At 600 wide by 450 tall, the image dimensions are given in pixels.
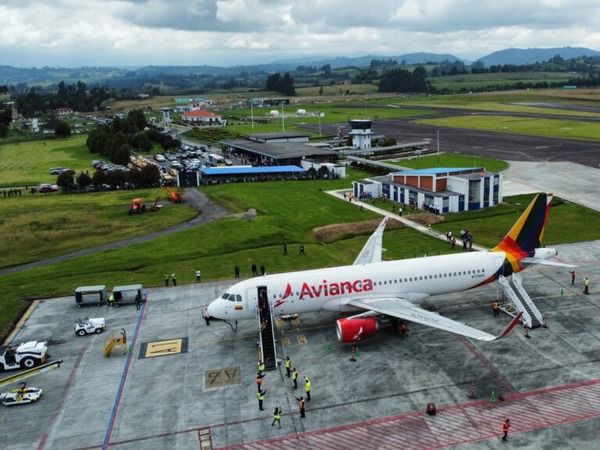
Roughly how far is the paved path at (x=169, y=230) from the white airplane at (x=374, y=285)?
36217mm

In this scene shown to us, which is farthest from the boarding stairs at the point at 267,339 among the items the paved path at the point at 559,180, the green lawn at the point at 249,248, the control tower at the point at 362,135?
the control tower at the point at 362,135

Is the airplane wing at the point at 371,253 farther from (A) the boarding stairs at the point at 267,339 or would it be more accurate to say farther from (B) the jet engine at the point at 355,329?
(A) the boarding stairs at the point at 267,339

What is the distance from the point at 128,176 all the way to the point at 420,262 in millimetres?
87811

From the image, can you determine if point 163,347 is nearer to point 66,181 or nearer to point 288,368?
point 288,368

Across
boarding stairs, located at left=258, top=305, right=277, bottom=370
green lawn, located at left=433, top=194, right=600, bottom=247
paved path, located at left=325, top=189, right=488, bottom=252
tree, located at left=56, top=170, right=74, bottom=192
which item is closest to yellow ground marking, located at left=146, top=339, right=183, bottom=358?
boarding stairs, located at left=258, top=305, right=277, bottom=370

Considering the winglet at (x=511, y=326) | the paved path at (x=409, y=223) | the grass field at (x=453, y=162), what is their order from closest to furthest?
the winglet at (x=511, y=326)
the paved path at (x=409, y=223)
the grass field at (x=453, y=162)

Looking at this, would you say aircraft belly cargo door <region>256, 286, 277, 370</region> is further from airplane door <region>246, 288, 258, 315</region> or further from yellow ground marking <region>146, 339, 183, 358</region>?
yellow ground marking <region>146, 339, 183, 358</region>

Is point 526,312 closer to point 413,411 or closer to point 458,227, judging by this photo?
point 413,411

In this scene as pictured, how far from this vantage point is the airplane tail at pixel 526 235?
1937 inches

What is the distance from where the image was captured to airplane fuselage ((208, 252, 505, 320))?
4538cm

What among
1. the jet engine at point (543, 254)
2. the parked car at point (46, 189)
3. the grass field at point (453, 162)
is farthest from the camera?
the grass field at point (453, 162)

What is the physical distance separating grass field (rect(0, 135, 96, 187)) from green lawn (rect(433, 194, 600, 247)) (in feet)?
331

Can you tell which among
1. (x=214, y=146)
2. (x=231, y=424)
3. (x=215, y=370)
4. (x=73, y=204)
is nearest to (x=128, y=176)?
(x=73, y=204)

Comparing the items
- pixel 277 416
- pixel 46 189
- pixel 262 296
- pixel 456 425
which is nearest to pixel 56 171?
pixel 46 189
